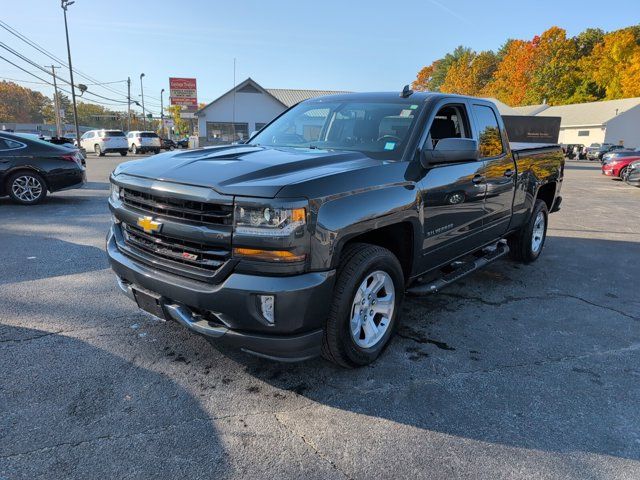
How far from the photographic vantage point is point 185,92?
60.6m

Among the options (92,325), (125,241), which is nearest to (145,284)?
(125,241)

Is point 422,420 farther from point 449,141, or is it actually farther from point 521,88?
point 521,88

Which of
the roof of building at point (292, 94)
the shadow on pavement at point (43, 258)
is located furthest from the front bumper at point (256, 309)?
the roof of building at point (292, 94)

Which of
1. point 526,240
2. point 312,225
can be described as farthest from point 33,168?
point 526,240

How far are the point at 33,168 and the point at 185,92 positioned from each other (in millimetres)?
55903

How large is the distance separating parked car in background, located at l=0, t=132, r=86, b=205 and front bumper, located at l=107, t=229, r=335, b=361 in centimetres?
796

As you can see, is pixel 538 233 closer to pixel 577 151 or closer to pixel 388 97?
pixel 388 97

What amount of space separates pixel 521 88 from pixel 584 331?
88648 mm

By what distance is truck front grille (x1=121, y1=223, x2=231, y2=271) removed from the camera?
2654mm

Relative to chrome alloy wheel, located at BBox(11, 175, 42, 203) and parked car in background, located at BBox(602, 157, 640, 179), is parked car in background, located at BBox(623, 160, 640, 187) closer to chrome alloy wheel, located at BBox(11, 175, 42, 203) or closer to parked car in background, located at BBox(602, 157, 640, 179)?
parked car in background, located at BBox(602, 157, 640, 179)

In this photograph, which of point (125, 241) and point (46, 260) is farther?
point (46, 260)

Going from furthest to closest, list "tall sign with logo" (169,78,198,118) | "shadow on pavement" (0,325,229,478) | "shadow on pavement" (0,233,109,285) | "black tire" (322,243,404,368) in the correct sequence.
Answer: "tall sign with logo" (169,78,198,118) < "shadow on pavement" (0,233,109,285) < "black tire" (322,243,404,368) < "shadow on pavement" (0,325,229,478)

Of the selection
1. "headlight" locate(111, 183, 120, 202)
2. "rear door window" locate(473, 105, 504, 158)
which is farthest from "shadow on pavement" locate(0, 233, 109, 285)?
"rear door window" locate(473, 105, 504, 158)

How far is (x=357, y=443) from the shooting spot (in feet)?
8.16
